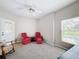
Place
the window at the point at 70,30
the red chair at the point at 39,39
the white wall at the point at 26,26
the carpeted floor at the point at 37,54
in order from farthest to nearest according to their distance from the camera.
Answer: the white wall at the point at 26,26 → the red chair at the point at 39,39 → the window at the point at 70,30 → the carpeted floor at the point at 37,54

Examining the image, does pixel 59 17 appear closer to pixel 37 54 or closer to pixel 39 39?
pixel 39 39

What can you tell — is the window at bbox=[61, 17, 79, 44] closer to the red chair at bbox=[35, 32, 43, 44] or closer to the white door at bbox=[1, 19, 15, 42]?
the red chair at bbox=[35, 32, 43, 44]

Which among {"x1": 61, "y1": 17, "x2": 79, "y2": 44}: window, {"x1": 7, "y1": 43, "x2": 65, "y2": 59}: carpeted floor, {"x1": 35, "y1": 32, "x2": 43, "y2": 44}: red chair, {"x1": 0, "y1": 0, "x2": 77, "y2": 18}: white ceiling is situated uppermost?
{"x1": 0, "y1": 0, "x2": 77, "y2": 18}: white ceiling

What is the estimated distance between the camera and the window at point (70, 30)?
329cm

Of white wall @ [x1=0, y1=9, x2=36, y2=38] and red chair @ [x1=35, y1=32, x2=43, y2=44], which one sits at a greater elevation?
white wall @ [x1=0, y1=9, x2=36, y2=38]

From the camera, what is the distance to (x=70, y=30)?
12.0 feet

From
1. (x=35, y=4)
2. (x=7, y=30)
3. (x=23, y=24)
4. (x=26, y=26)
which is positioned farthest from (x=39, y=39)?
(x=35, y=4)

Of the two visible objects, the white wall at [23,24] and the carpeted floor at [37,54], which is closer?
the carpeted floor at [37,54]

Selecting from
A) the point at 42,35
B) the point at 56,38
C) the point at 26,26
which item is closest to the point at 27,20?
the point at 26,26

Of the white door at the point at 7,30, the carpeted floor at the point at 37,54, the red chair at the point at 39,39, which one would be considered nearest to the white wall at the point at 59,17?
the carpeted floor at the point at 37,54

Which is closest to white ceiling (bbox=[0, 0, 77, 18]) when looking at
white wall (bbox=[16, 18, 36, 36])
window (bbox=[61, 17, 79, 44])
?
window (bbox=[61, 17, 79, 44])

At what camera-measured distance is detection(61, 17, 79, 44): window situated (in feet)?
10.8

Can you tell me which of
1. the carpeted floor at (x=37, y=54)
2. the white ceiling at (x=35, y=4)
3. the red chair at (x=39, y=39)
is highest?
the white ceiling at (x=35, y=4)

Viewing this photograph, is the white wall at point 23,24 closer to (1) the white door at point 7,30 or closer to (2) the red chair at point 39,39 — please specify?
(1) the white door at point 7,30
